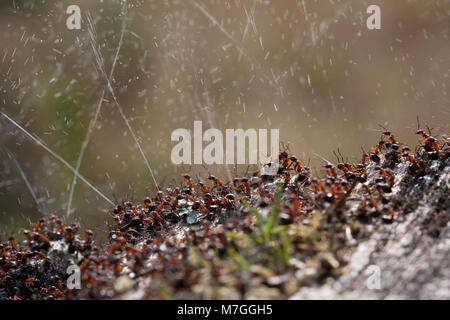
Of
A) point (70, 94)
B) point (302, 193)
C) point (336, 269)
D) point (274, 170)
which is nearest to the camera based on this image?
point (336, 269)

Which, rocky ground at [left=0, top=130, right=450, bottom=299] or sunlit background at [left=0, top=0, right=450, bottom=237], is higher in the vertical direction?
sunlit background at [left=0, top=0, right=450, bottom=237]

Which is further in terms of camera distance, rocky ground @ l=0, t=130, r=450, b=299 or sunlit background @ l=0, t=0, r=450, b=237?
sunlit background @ l=0, t=0, r=450, b=237

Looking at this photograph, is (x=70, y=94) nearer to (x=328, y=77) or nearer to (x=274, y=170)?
(x=328, y=77)

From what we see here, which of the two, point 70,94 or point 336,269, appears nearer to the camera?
point 336,269

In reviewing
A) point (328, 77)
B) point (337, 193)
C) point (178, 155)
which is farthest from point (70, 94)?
point (337, 193)

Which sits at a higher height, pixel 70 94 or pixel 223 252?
pixel 70 94
